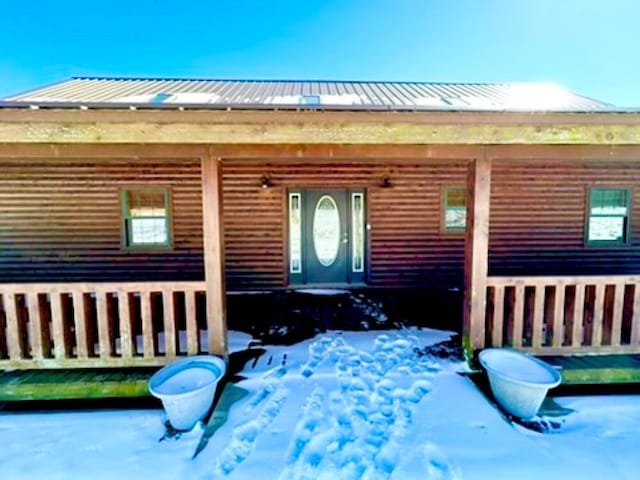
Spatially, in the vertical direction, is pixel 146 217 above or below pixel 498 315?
above

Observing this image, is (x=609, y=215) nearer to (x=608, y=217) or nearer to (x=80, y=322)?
(x=608, y=217)

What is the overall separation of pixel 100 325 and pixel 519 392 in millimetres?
3328

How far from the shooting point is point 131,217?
20.0 ft

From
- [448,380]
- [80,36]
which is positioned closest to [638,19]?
[448,380]

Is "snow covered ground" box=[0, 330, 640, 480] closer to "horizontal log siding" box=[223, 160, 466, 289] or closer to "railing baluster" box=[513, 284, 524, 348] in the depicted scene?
"railing baluster" box=[513, 284, 524, 348]

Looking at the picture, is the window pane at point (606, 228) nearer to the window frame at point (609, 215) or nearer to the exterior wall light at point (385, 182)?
the window frame at point (609, 215)

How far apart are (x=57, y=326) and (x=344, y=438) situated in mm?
2546

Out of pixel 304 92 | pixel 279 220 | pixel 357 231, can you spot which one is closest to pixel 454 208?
pixel 357 231

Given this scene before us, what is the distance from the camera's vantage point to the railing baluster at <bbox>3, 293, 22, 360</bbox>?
3.01m

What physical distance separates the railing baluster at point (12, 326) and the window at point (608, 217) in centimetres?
794

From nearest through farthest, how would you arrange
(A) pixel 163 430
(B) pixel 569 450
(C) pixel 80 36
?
(B) pixel 569 450 → (A) pixel 163 430 → (C) pixel 80 36

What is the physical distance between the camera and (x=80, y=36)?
55.9ft

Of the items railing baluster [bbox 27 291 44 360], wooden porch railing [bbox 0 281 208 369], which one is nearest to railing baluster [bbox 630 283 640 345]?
wooden porch railing [bbox 0 281 208 369]

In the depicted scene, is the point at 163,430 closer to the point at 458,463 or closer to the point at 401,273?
the point at 458,463
